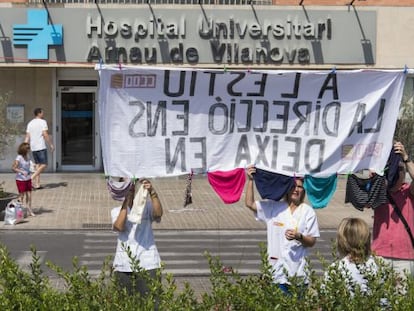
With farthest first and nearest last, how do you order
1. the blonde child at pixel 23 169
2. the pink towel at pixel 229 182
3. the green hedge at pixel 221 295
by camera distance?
the blonde child at pixel 23 169 → the pink towel at pixel 229 182 → the green hedge at pixel 221 295

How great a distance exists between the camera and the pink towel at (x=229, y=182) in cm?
596

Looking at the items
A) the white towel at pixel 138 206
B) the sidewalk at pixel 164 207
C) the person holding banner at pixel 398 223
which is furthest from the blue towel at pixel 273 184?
the sidewalk at pixel 164 207

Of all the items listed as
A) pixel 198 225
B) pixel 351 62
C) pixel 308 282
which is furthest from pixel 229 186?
pixel 351 62

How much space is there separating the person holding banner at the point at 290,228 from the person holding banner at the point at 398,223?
53 cm

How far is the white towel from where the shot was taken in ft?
19.2

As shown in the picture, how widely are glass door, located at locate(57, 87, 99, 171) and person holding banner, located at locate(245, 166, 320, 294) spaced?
16.0m

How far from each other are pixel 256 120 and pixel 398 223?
139 cm

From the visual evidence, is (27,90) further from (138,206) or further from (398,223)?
(398,223)

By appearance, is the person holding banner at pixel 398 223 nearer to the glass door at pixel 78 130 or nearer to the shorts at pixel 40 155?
the shorts at pixel 40 155

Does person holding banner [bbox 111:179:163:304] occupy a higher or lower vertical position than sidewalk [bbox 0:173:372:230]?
higher

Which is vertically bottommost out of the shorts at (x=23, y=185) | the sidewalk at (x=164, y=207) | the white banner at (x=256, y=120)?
the sidewalk at (x=164, y=207)

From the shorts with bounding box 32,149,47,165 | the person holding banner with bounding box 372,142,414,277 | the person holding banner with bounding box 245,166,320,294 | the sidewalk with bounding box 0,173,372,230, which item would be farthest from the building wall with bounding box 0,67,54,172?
the person holding banner with bounding box 372,142,414,277

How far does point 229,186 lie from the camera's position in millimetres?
6004

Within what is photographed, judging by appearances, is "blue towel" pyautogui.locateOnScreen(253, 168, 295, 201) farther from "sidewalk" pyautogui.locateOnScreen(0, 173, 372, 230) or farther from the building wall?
the building wall
